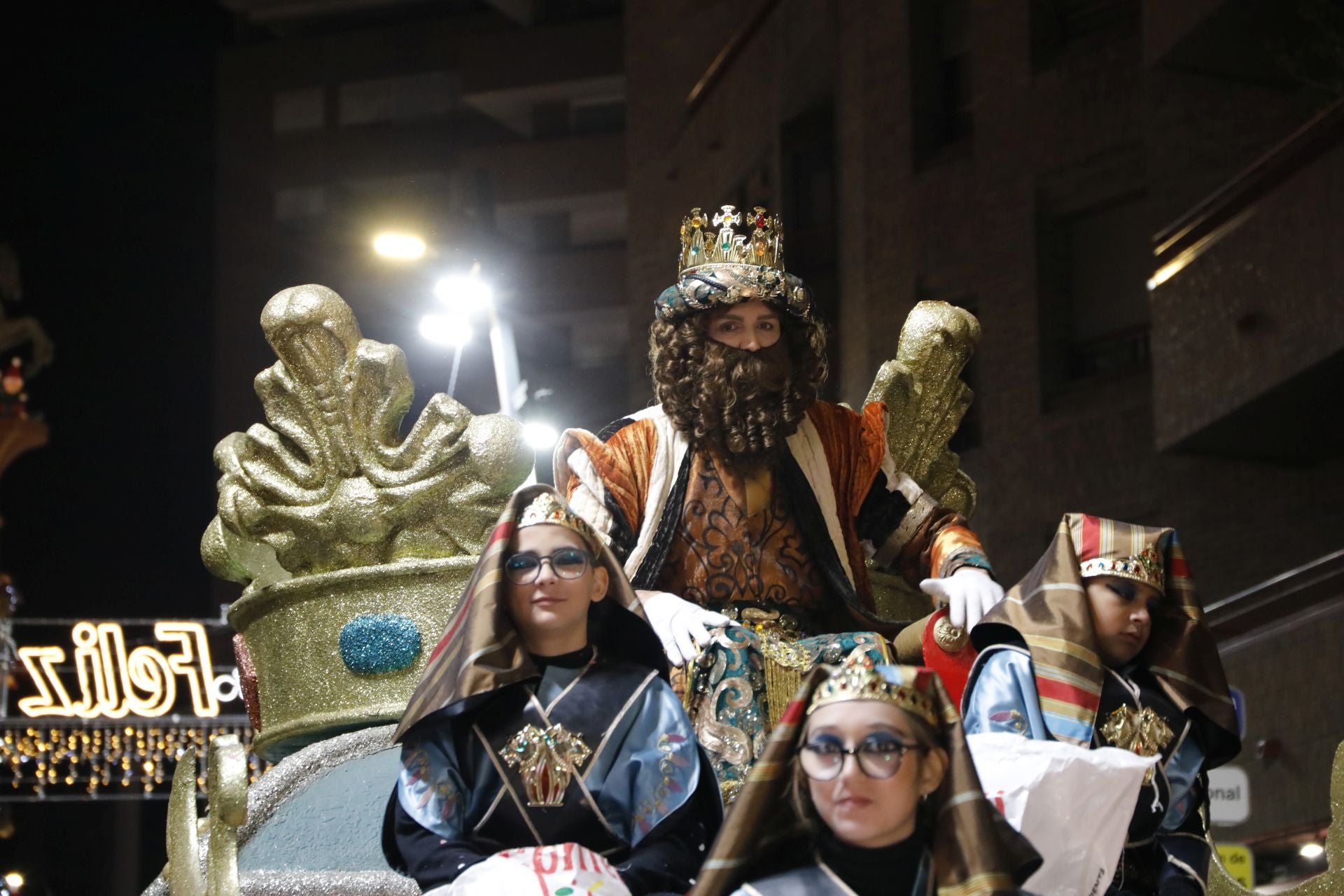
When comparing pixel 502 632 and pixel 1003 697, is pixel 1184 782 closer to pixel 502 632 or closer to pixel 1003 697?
pixel 1003 697

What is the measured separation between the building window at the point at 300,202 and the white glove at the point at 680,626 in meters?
12.9

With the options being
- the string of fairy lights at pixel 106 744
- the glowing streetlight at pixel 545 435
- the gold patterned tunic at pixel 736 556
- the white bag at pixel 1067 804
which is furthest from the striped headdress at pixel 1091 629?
the string of fairy lights at pixel 106 744

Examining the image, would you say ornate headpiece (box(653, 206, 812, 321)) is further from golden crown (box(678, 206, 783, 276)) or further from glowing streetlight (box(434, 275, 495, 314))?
glowing streetlight (box(434, 275, 495, 314))

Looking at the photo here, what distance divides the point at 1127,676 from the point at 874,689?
59.6 inches

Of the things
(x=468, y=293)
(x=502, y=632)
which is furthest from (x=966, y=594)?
(x=468, y=293)

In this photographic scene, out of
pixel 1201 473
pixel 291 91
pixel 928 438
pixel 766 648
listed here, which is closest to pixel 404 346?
pixel 291 91

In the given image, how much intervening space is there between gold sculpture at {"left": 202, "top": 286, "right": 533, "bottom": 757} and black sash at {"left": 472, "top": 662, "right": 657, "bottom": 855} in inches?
70.9

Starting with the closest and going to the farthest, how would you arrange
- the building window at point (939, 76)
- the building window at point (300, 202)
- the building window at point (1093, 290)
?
the building window at point (1093, 290)
the building window at point (939, 76)
the building window at point (300, 202)

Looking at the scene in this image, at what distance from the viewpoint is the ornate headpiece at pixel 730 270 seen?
198 inches

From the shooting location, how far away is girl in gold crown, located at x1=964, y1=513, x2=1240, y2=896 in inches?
166

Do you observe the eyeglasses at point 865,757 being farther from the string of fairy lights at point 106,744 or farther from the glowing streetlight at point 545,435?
the string of fairy lights at point 106,744

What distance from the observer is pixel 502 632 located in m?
3.81

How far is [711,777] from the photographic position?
12.5 ft

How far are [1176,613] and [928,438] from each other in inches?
61.3
